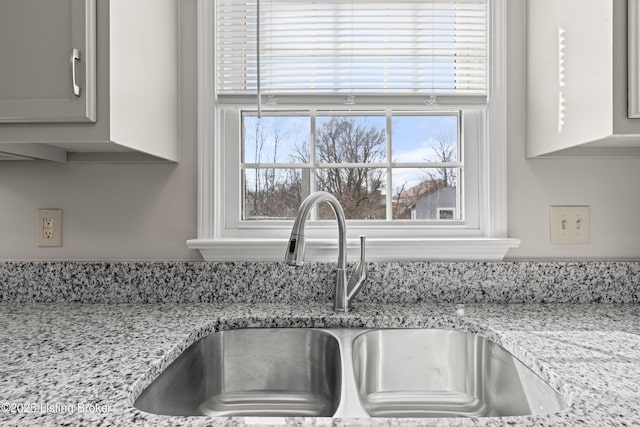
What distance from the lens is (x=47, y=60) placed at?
3.10 feet

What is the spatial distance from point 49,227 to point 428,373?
127 cm

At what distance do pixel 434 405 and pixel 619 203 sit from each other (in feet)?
2.94

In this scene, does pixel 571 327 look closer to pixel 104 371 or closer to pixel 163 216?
pixel 104 371

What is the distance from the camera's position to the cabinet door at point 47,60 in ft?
3.06

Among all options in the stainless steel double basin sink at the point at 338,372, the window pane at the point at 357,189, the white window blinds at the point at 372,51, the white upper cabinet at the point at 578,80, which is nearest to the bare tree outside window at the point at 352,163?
the window pane at the point at 357,189

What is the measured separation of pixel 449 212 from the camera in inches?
56.7

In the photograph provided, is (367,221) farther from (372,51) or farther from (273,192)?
(372,51)

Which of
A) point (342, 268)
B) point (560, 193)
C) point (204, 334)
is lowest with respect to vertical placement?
point (204, 334)

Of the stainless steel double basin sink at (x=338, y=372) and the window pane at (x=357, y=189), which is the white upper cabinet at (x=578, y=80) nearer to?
the window pane at (x=357, y=189)

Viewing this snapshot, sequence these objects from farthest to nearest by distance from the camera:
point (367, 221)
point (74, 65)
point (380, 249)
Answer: point (367, 221) < point (380, 249) < point (74, 65)

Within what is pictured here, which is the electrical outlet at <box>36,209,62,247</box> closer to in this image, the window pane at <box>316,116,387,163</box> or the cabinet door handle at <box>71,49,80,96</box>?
the cabinet door handle at <box>71,49,80,96</box>

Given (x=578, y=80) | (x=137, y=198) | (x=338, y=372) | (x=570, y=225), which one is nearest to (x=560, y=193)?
(x=570, y=225)

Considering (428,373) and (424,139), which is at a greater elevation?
(424,139)

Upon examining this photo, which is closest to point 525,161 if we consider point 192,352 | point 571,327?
point 571,327
